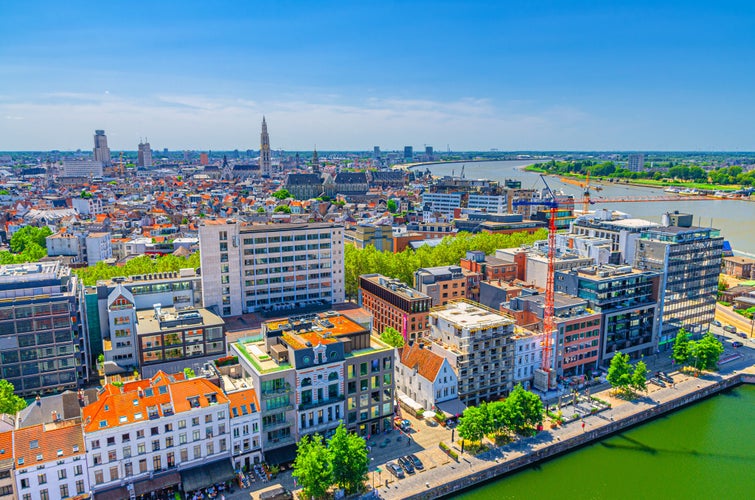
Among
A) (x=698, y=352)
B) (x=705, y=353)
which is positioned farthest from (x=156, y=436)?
(x=705, y=353)

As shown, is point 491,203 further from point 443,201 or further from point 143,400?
point 143,400

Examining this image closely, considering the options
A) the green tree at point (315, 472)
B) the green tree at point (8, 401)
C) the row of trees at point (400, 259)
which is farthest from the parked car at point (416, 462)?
the row of trees at point (400, 259)

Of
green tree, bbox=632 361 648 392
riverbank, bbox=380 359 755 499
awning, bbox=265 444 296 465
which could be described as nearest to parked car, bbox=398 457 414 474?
riverbank, bbox=380 359 755 499

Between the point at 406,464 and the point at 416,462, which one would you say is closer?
the point at 406,464

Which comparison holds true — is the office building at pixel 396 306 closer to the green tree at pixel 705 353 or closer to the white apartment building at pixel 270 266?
the white apartment building at pixel 270 266

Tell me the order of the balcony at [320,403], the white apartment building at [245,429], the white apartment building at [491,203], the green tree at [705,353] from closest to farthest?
the white apartment building at [245,429] → the balcony at [320,403] → the green tree at [705,353] → the white apartment building at [491,203]
